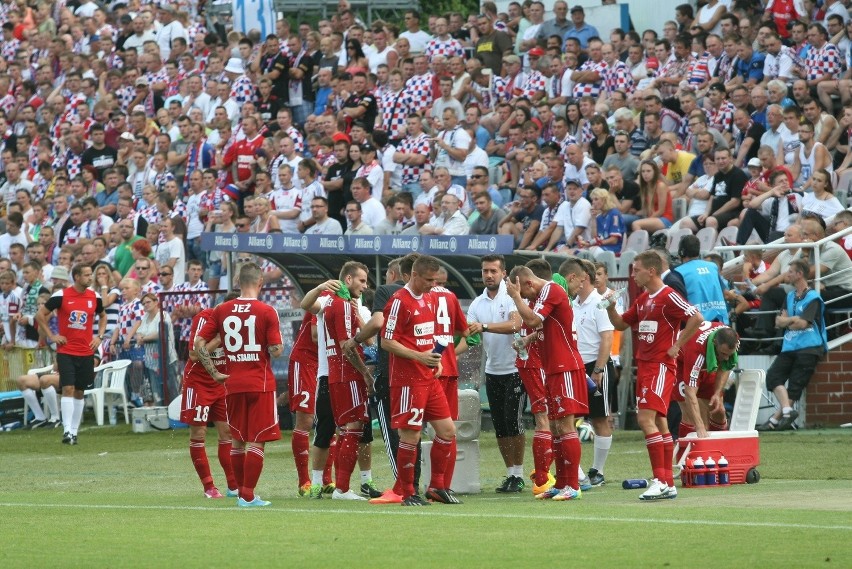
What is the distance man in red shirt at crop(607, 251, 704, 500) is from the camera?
1192cm

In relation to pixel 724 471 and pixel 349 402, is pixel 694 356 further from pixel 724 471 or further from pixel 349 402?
pixel 349 402

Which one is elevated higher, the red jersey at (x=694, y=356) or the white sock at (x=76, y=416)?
the red jersey at (x=694, y=356)

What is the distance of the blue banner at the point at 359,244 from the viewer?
1906cm

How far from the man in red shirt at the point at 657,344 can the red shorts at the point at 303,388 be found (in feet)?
9.85

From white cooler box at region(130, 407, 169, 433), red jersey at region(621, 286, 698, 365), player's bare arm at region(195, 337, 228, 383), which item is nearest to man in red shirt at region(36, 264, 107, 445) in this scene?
white cooler box at region(130, 407, 169, 433)

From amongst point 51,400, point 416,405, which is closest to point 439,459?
point 416,405

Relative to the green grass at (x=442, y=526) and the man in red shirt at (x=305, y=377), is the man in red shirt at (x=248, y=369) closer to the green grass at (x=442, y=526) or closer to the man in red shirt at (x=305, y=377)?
the green grass at (x=442, y=526)

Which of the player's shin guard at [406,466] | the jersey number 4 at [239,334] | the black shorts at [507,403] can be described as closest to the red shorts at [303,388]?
the jersey number 4 at [239,334]

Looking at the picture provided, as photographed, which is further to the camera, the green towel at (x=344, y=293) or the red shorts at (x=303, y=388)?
the red shorts at (x=303, y=388)

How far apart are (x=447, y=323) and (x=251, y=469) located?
78.3 inches

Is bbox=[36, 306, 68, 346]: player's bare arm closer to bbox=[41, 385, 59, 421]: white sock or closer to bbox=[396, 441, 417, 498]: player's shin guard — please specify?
bbox=[41, 385, 59, 421]: white sock

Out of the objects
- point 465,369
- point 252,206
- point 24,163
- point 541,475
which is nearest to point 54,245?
point 24,163

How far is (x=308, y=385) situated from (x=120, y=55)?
21.3 m

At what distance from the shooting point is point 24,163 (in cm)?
3189
